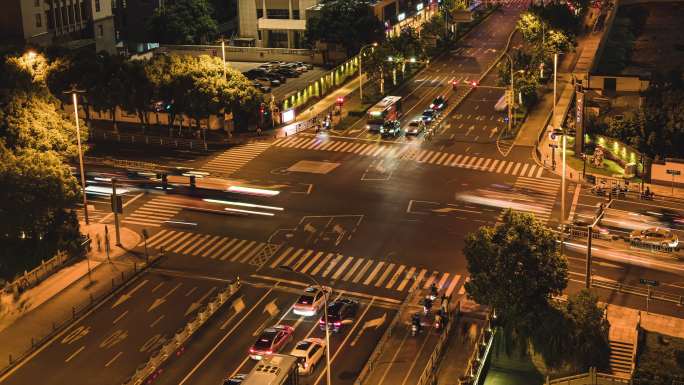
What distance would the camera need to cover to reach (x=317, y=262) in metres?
74.6

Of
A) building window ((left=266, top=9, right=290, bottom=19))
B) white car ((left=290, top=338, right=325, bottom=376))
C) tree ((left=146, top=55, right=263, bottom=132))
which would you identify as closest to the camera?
white car ((left=290, top=338, right=325, bottom=376))

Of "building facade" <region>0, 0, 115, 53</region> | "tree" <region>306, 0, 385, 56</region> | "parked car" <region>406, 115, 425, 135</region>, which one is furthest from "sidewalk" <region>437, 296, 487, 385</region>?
"tree" <region>306, 0, 385, 56</region>

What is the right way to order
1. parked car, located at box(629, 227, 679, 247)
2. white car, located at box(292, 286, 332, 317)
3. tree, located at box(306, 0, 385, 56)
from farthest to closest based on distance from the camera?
tree, located at box(306, 0, 385, 56)
parked car, located at box(629, 227, 679, 247)
white car, located at box(292, 286, 332, 317)

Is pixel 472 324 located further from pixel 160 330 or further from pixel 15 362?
pixel 15 362

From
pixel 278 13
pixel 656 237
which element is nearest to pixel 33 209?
pixel 656 237

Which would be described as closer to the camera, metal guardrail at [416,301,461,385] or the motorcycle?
metal guardrail at [416,301,461,385]

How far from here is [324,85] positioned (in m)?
135

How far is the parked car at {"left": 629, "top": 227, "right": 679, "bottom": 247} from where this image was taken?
75562 mm

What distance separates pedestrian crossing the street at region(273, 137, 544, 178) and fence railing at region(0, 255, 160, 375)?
36122 millimetres

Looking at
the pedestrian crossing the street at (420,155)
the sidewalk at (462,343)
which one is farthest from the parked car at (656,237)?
the pedestrian crossing the street at (420,155)

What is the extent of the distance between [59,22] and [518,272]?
10699 centimetres

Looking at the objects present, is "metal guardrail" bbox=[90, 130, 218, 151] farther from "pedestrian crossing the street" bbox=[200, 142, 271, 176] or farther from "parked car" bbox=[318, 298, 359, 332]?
"parked car" bbox=[318, 298, 359, 332]

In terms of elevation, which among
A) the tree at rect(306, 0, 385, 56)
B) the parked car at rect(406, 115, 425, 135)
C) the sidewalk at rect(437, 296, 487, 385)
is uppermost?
the tree at rect(306, 0, 385, 56)

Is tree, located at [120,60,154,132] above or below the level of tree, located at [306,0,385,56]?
below
